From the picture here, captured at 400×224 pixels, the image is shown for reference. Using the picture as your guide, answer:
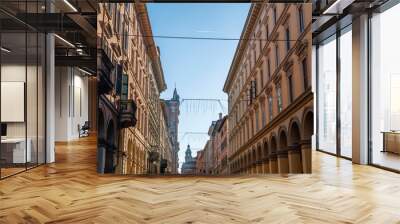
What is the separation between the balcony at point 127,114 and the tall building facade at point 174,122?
20.6 inches

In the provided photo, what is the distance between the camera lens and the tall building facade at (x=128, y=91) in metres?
5.43

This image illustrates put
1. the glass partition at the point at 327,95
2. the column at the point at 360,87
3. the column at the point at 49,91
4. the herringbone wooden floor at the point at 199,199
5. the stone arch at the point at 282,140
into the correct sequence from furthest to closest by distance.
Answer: the glass partition at the point at 327,95 → the column at the point at 360,87 → the column at the point at 49,91 → the stone arch at the point at 282,140 → the herringbone wooden floor at the point at 199,199

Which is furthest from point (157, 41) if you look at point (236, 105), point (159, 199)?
point (159, 199)

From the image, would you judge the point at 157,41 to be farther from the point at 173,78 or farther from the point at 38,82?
the point at 38,82

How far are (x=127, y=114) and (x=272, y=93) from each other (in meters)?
2.27

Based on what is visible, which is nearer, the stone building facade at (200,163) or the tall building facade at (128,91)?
the tall building facade at (128,91)

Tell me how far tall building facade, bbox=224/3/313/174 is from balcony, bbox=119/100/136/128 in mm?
1484

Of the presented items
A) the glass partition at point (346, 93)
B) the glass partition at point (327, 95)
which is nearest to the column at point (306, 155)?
the glass partition at point (346, 93)

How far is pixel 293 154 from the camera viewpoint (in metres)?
5.55

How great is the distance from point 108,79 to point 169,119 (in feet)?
3.67

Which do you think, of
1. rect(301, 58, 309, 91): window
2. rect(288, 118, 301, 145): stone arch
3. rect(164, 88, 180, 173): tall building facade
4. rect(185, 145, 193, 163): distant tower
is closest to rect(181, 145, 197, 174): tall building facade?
rect(185, 145, 193, 163): distant tower

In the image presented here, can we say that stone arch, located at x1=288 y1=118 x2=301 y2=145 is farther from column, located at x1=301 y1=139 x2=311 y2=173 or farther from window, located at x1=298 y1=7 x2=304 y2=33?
window, located at x1=298 y1=7 x2=304 y2=33

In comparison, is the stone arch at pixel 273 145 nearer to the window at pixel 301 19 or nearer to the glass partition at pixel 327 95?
the window at pixel 301 19

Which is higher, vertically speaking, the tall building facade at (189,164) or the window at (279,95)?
the window at (279,95)
